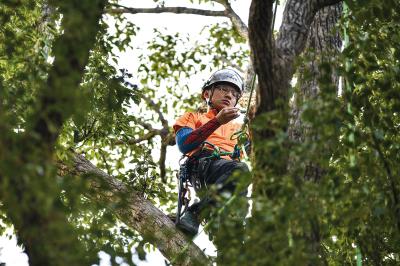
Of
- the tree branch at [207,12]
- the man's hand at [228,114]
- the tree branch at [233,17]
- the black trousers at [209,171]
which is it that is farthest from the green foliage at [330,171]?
the tree branch at [233,17]

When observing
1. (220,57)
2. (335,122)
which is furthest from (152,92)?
(335,122)

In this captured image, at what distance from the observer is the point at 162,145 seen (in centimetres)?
916

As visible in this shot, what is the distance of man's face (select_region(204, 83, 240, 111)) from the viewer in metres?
6.36

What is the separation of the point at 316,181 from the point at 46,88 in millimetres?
1901

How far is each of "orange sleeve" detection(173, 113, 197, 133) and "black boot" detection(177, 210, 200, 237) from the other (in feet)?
2.15

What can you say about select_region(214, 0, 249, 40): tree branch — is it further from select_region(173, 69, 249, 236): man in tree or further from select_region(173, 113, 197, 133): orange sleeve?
select_region(173, 113, 197, 133): orange sleeve

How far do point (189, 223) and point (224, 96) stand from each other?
123cm

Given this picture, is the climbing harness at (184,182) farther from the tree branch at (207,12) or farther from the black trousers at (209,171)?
the tree branch at (207,12)

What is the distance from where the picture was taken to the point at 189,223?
5602mm

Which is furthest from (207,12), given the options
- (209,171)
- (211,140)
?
(209,171)

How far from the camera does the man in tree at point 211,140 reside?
559 centimetres

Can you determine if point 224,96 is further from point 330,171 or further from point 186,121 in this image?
point 330,171

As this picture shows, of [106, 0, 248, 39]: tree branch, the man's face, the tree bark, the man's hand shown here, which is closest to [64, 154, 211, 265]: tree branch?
the man's hand

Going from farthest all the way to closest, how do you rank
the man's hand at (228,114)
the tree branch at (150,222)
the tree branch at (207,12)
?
the tree branch at (207,12) → the man's hand at (228,114) → the tree branch at (150,222)
